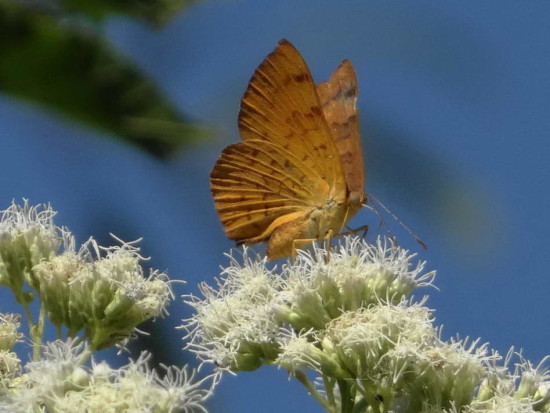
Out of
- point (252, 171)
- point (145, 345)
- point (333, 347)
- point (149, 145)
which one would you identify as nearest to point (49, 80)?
point (149, 145)

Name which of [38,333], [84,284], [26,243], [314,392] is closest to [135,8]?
[26,243]

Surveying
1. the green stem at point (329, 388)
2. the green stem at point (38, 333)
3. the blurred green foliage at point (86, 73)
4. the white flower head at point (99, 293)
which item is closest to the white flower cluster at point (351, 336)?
the green stem at point (329, 388)

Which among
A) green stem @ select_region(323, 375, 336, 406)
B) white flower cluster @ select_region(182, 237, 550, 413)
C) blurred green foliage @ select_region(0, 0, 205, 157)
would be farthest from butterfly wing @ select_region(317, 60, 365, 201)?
blurred green foliage @ select_region(0, 0, 205, 157)

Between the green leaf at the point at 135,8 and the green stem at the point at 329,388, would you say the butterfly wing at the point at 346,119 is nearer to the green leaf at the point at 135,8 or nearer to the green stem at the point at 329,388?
the green stem at the point at 329,388

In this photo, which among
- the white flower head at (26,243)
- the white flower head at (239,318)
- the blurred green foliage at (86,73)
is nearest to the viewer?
the white flower head at (239,318)

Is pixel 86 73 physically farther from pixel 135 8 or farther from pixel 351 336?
pixel 351 336

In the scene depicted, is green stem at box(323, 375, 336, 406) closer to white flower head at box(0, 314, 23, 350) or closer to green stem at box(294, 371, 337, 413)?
green stem at box(294, 371, 337, 413)

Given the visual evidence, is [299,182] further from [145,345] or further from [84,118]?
[84,118]
